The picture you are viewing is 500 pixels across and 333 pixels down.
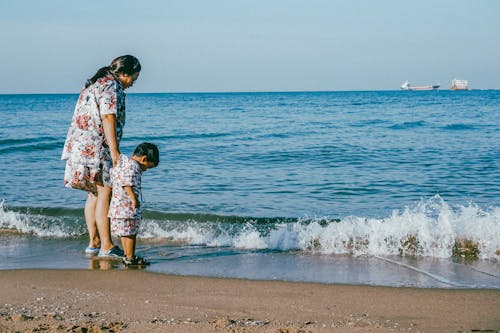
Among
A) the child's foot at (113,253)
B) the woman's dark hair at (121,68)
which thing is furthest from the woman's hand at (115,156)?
the child's foot at (113,253)

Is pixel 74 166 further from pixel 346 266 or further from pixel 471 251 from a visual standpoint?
pixel 471 251

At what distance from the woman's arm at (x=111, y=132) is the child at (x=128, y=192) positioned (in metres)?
0.07

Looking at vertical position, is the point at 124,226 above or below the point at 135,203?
below

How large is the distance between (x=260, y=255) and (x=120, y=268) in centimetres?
145

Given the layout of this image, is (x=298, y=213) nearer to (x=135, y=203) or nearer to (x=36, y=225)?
(x=36, y=225)

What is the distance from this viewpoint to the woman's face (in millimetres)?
5246

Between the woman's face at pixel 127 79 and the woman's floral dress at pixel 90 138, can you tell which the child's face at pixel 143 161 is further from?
the woman's face at pixel 127 79

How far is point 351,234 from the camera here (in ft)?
21.2

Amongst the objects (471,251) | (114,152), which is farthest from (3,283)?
(471,251)

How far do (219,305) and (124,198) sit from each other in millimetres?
1573

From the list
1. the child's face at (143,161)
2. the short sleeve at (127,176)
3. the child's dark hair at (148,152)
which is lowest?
the short sleeve at (127,176)

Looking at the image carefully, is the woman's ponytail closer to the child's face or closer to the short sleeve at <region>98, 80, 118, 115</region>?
the short sleeve at <region>98, 80, 118, 115</region>

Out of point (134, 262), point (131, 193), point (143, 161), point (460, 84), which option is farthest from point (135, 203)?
point (460, 84)

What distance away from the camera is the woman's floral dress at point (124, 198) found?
5152 millimetres
